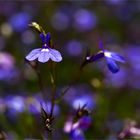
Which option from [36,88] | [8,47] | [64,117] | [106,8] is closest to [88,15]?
[106,8]

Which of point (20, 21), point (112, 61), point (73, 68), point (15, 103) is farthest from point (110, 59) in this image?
point (20, 21)

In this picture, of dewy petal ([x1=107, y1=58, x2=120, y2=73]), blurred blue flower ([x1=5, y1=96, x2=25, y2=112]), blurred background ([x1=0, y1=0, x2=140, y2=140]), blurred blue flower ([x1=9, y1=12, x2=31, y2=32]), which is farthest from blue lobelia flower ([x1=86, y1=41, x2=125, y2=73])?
blurred blue flower ([x1=9, y1=12, x2=31, y2=32])

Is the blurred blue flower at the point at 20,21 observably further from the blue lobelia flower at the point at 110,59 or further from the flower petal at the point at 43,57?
the flower petal at the point at 43,57

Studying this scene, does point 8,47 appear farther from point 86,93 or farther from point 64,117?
point 64,117

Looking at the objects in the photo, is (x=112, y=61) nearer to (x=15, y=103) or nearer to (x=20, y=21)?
(x=15, y=103)

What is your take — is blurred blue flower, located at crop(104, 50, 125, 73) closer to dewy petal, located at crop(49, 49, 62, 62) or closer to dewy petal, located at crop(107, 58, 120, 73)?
dewy petal, located at crop(107, 58, 120, 73)

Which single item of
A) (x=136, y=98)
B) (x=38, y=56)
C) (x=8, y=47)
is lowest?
(x=136, y=98)

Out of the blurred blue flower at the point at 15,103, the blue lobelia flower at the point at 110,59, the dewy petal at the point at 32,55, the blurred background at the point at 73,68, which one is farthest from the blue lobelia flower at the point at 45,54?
the blurred blue flower at the point at 15,103
